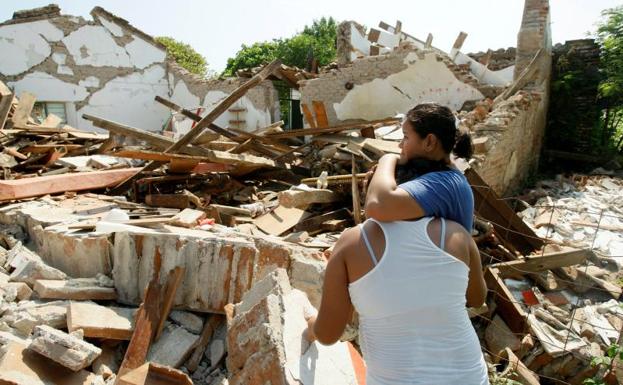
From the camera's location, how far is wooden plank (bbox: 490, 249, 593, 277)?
454cm

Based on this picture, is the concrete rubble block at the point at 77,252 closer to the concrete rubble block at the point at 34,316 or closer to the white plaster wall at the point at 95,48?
the concrete rubble block at the point at 34,316

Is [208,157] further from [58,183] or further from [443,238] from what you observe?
[443,238]

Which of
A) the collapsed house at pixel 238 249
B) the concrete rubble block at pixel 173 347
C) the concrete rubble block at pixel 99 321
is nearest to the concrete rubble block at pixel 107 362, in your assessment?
the collapsed house at pixel 238 249

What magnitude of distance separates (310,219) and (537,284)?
2625mm

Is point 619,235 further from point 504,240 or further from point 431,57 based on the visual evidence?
point 431,57

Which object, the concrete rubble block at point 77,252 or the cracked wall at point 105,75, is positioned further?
the cracked wall at point 105,75

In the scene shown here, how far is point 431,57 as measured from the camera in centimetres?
1004

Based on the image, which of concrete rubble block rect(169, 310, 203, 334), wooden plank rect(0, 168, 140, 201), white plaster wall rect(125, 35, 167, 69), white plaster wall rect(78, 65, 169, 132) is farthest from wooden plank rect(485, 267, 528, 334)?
white plaster wall rect(125, 35, 167, 69)

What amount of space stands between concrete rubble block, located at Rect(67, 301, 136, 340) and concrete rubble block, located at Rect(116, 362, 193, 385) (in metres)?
0.49

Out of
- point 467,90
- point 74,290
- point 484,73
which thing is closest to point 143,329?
point 74,290

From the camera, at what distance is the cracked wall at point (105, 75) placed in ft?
44.0

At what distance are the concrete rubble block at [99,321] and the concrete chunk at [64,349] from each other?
0.67 feet

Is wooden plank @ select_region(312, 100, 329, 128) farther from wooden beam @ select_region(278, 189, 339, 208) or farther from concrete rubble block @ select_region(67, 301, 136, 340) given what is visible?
concrete rubble block @ select_region(67, 301, 136, 340)

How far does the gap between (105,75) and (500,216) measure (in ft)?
47.8
